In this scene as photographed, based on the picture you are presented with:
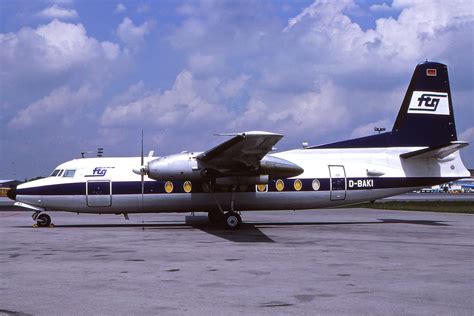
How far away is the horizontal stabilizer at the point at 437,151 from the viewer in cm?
2202

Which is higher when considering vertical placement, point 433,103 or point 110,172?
point 433,103

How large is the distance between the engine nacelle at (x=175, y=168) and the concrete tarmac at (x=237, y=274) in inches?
86.1

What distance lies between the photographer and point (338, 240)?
1727 centimetres

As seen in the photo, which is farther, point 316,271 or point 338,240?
point 338,240

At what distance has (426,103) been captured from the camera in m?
24.3

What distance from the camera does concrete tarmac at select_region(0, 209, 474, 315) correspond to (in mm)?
7926

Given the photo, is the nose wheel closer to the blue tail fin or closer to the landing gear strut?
the landing gear strut

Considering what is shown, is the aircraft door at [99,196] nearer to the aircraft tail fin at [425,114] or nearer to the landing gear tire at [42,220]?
the landing gear tire at [42,220]

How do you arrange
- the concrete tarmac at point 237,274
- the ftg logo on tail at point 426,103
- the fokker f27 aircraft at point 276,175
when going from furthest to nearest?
1. the ftg logo on tail at point 426,103
2. the fokker f27 aircraft at point 276,175
3. the concrete tarmac at point 237,274

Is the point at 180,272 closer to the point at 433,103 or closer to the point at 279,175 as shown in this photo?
the point at 279,175

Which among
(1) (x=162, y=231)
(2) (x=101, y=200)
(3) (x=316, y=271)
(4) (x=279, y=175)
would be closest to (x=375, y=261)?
(3) (x=316, y=271)

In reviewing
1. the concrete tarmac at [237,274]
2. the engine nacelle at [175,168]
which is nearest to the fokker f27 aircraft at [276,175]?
the engine nacelle at [175,168]

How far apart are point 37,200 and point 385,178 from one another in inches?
572

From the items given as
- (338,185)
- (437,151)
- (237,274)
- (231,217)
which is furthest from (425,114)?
(237,274)
